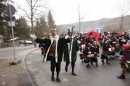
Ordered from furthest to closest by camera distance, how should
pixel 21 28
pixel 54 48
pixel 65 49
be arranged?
pixel 21 28 < pixel 65 49 < pixel 54 48

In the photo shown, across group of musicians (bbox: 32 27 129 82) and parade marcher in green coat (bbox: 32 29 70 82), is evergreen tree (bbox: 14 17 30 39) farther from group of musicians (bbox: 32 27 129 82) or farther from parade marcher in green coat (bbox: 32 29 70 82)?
parade marcher in green coat (bbox: 32 29 70 82)

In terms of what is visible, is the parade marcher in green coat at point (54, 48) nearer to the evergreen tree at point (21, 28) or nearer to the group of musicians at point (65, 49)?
the group of musicians at point (65, 49)

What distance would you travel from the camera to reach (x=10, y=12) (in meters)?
8.16

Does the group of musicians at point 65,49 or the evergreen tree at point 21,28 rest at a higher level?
the evergreen tree at point 21,28

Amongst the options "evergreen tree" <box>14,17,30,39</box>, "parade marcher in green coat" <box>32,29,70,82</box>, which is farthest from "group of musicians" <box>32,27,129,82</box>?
"evergreen tree" <box>14,17,30,39</box>

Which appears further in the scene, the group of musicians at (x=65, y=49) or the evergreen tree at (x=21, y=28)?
the evergreen tree at (x=21, y=28)

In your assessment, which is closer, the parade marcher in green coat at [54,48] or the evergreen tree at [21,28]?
the parade marcher in green coat at [54,48]

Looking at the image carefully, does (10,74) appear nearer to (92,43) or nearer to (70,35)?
(70,35)

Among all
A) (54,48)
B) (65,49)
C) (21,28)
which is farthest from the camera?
(21,28)

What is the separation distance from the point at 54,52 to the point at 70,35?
114 centimetres

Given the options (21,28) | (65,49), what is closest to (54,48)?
(65,49)

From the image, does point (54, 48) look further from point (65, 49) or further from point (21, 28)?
point (21, 28)

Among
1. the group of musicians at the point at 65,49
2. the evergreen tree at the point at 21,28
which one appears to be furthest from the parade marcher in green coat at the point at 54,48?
the evergreen tree at the point at 21,28

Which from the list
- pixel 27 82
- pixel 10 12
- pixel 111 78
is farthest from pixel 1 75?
pixel 111 78
